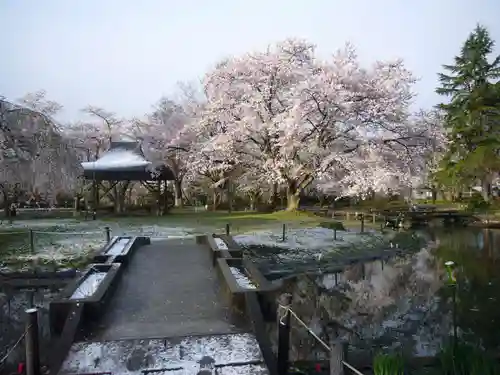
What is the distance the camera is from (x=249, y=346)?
626cm

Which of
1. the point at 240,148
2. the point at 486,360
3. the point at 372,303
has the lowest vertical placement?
the point at 372,303

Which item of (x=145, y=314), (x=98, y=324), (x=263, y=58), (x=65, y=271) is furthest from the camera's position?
(x=263, y=58)

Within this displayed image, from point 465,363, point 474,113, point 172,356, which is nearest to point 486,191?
point 474,113

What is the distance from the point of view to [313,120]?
82.4ft

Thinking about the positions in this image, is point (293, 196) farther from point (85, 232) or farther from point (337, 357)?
point (337, 357)

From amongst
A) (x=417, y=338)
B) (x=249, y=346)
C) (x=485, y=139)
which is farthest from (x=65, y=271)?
(x=485, y=139)

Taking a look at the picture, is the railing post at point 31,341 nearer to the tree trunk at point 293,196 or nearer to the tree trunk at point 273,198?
the tree trunk at point 293,196

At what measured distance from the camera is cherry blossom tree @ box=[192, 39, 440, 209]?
2419 cm

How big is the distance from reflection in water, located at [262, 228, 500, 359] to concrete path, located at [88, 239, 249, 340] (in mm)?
1403

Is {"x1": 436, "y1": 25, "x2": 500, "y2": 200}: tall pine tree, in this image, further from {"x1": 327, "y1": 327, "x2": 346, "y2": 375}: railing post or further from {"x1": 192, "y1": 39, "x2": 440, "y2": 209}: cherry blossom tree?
{"x1": 327, "y1": 327, "x2": 346, "y2": 375}: railing post

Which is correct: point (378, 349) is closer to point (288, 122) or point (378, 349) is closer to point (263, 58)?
point (288, 122)

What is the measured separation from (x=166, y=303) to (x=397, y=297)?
18.8 ft

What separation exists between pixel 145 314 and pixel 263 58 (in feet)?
70.8

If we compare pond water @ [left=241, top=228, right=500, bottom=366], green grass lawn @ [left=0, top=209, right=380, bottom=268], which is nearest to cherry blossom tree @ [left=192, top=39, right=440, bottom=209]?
green grass lawn @ [left=0, top=209, right=380, bottom=268]
